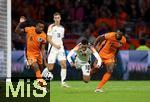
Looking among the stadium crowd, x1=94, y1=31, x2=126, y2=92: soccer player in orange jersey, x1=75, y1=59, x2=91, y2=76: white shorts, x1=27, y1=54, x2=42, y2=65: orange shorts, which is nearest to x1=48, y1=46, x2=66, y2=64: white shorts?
x1=75, y1=59, x2=91, y2=76: white shorts

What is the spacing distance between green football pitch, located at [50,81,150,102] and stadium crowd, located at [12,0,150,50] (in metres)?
5.34

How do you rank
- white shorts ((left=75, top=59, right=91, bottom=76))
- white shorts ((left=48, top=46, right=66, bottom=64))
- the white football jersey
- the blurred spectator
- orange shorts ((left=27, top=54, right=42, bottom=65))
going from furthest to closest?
1. the blurred spectator
2. white shorts ((left=48, top=46, right=66, bottom=64))
3. the white football jersey
4. white shorts ((left=75, top=59, right=91, bottom=76))
5. orange shorts ((left=27, top=54, right=42, bottom=65))

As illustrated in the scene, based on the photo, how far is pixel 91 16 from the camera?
35125mm

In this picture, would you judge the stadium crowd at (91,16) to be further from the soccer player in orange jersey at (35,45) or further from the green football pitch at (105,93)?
the soccer player in orange jersey at (35,45)

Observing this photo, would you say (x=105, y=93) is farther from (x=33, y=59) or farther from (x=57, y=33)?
(x=57, y=33)

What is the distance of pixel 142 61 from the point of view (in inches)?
1267

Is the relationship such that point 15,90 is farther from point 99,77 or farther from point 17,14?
point 17,14

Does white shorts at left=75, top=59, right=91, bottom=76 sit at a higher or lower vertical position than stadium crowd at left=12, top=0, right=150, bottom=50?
lower

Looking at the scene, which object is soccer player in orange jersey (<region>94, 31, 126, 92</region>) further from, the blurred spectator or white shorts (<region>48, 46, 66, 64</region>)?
the blurred spectator

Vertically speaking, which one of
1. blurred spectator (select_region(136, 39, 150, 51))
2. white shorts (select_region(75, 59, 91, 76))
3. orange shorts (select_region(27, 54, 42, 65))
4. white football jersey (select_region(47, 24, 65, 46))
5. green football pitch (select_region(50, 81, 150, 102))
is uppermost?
white football jersey (select_region(47, 24, 65, 46))

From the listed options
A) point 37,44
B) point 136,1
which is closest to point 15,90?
point 37,44

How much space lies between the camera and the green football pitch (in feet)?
70.2

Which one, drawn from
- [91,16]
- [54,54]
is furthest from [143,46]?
[54,54]

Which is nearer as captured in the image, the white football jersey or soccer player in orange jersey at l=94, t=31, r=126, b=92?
soccer player in orange jersey at l=94, t=31, r=126, b=92
